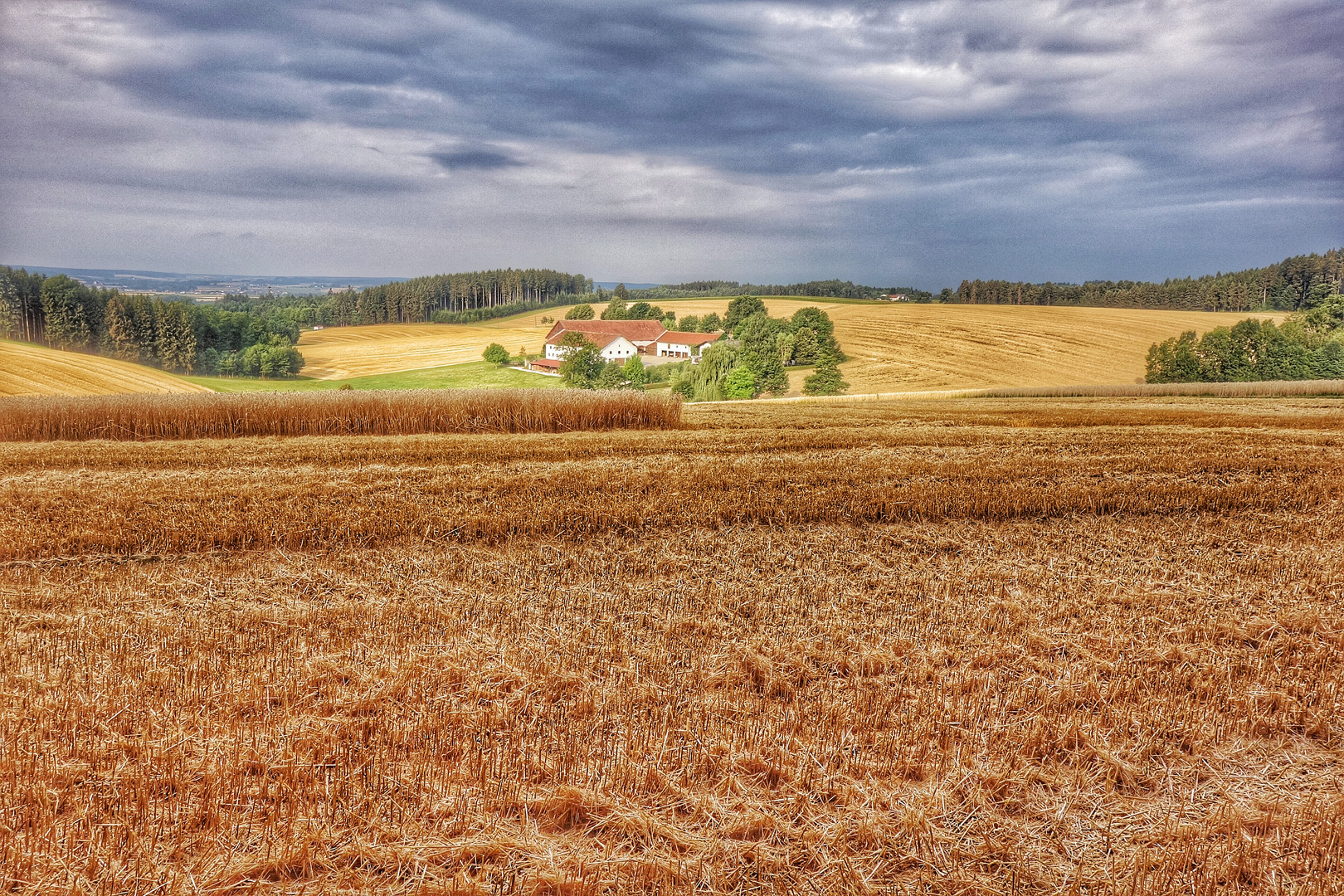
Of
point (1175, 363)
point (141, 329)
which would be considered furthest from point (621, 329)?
point (1175, 363)

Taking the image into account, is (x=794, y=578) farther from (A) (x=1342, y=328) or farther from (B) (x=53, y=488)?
(A) (x=1342, y=328)

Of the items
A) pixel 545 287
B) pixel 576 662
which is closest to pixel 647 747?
pixel 576 662

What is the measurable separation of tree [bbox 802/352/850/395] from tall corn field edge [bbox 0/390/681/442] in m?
37.6

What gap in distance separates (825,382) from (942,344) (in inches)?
745

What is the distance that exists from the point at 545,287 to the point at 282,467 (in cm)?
11279

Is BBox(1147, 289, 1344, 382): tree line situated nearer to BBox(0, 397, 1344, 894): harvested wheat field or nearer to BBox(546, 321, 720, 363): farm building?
BBox(546, 321, 720, 363): farm building

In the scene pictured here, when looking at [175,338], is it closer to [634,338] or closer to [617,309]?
[634,338]

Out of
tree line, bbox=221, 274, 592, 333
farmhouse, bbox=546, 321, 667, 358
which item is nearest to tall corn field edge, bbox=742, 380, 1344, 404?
farmhouse, bbox=546, 321, 667, 358

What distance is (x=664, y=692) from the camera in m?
5.33

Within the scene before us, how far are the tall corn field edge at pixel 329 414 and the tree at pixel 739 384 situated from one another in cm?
3588

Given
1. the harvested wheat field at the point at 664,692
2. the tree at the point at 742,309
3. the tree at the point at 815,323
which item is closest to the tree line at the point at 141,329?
the harvested wheat field at the point at 664,692

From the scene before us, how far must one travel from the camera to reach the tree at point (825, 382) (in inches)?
2346

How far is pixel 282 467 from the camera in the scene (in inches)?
556

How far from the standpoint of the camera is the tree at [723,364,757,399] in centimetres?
5997
